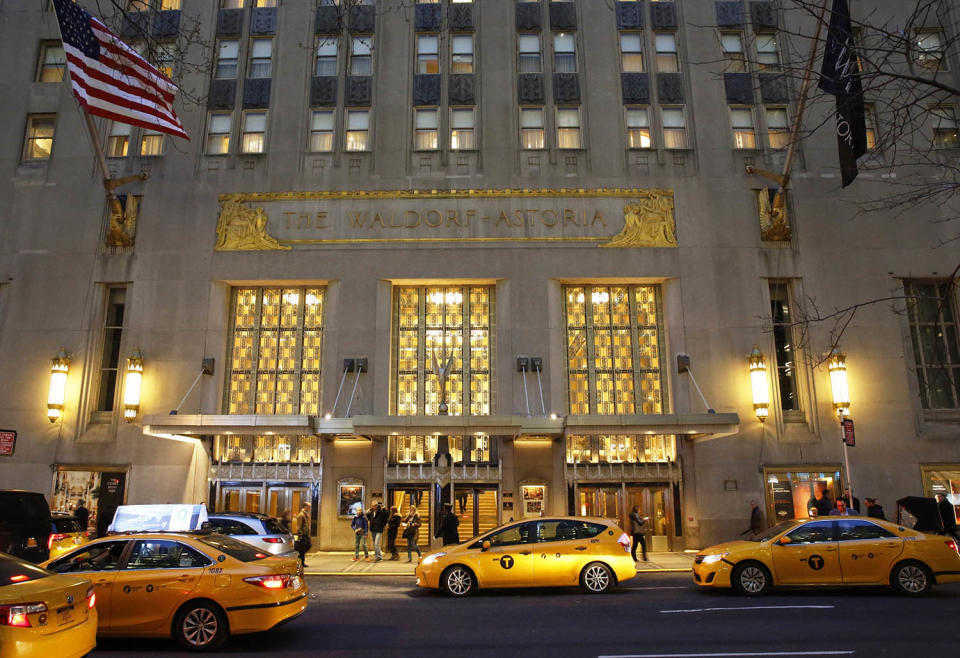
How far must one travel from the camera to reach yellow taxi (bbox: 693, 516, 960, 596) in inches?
519

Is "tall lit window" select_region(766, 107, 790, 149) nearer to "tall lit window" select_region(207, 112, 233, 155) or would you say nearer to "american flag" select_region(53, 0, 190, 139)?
"tall lit window" select_region(207, 112, 233, 155)

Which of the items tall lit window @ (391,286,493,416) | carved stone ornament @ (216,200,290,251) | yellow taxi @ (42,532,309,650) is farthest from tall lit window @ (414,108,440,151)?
yellow taxi @ (42,532,309,650)

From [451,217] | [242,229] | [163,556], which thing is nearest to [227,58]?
[242,229]

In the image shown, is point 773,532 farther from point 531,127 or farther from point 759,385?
point 531,127

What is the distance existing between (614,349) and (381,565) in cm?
1149

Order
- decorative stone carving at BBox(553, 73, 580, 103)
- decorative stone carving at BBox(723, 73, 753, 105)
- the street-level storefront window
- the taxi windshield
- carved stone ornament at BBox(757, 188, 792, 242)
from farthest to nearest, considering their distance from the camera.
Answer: decorative stone carving at BBox(553, 73, 580, 103), decorative stone carving at BBox(723, 73, 753, 105), carved stone ornament at BBox(757, 188, 792, 242), the street-level storefront window, the taxi windshield

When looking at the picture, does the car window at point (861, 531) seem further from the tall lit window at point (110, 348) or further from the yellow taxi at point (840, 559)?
the tall lit window at point (110, 348)

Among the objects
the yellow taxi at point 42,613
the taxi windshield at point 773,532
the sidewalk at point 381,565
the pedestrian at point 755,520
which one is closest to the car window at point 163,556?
the yellow taxi at point 42,613

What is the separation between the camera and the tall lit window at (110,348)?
24.9m

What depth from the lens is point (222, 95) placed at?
2738 cm

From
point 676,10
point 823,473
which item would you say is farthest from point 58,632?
point 676,10

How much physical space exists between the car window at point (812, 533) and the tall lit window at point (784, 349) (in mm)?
11200

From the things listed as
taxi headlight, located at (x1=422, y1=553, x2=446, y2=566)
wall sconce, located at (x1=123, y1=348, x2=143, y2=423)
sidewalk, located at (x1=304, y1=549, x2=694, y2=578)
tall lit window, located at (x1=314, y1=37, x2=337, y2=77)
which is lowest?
sidewalk, located at (x1=304, y1=549, x2=694, y2=578)

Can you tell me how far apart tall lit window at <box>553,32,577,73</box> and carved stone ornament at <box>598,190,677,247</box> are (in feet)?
21.3
